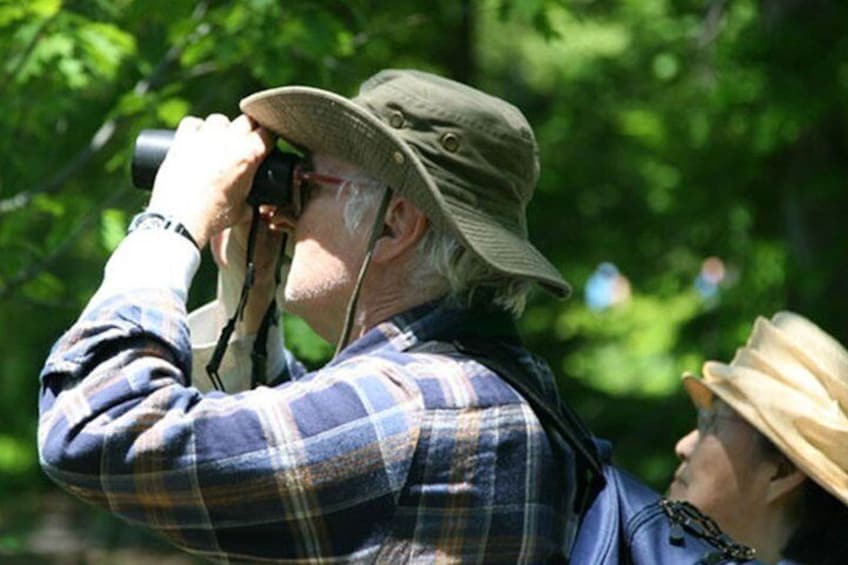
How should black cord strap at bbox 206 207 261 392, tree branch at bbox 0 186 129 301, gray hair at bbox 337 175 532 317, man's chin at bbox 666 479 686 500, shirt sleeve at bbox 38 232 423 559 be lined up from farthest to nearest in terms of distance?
tree branch at bbox 0 186 129 301, man's chin at bbox 666 479 686 500, black cord strap at bbox 206 207 261 392, gray hair at bbox 337 175 532 317, shirt sleeve at bbox 38 232 423 559

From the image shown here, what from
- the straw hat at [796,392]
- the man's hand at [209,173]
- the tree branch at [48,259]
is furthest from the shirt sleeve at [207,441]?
the tree branch at [48,259]

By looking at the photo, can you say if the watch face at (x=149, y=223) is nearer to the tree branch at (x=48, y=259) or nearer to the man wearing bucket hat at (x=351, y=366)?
the man wearing bucket hat at (x=351, y=366)

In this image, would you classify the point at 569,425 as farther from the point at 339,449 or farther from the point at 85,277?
the point at 85,277

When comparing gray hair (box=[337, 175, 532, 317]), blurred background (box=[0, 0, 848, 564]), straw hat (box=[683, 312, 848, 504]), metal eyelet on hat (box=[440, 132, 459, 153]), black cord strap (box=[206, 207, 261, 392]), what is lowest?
blurred background (box=[0, 0, 848, 564])

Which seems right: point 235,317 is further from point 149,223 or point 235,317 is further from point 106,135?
point 106,135

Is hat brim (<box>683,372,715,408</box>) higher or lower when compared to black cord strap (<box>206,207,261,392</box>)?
lower

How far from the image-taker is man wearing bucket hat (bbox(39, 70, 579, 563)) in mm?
2279

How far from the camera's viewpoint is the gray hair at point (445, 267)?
99.2 inches

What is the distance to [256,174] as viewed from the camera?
8.40 feet

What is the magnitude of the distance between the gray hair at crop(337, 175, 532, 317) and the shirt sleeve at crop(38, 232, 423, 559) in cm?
24

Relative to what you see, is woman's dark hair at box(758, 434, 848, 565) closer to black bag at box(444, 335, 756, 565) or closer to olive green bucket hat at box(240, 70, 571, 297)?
black bag at box(444, 335, 756, 565)

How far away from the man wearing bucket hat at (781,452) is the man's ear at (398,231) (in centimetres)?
119

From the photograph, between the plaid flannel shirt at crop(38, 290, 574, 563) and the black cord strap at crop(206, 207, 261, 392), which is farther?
the black cord strap at crop(206, 207, 261, 392)

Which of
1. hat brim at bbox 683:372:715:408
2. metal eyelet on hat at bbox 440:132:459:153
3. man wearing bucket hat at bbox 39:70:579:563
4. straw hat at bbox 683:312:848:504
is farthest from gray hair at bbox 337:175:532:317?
hat brim at bbox 683:372:715:408
